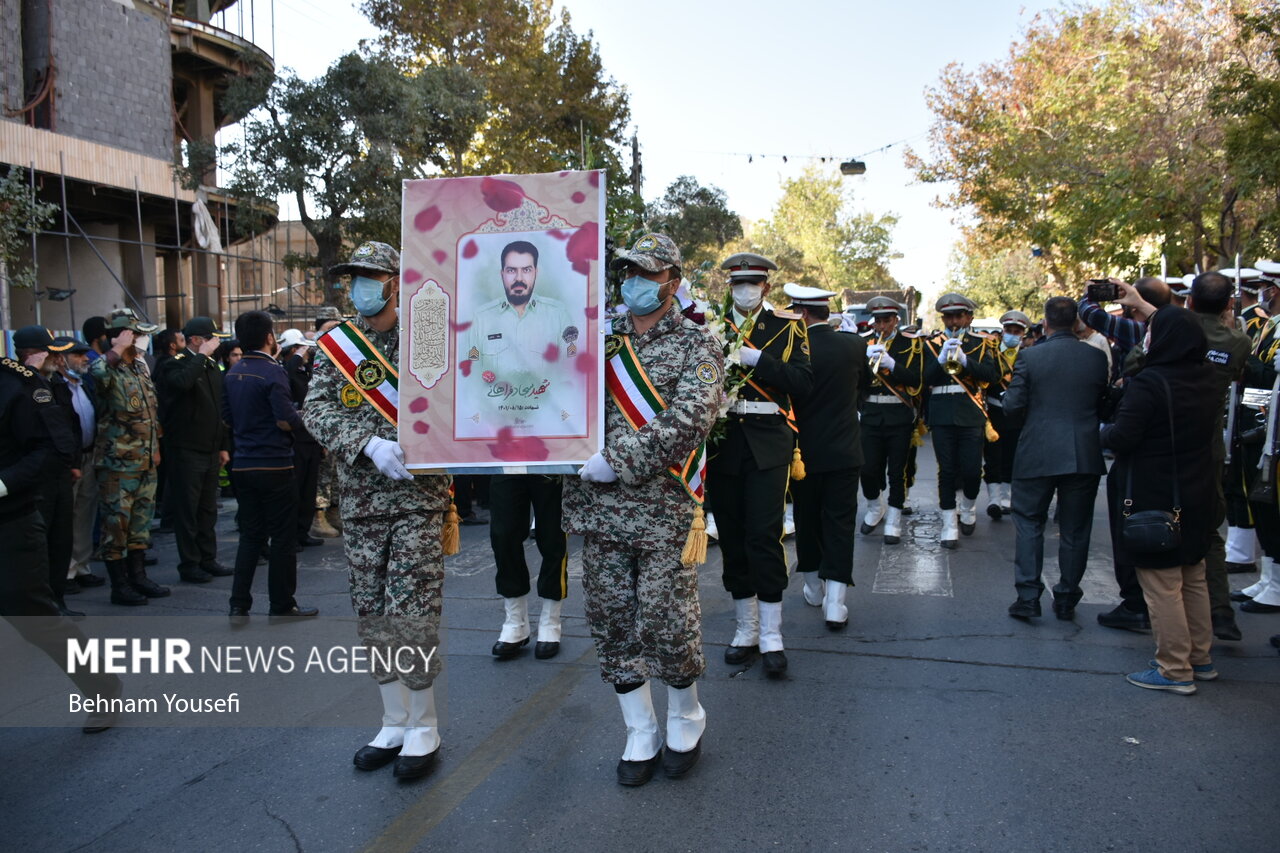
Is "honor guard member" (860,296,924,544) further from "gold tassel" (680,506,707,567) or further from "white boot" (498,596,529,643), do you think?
"gold tassel" (680,506,707,567)

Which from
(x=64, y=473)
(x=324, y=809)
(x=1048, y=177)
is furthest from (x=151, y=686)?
(x=1048, y=177)

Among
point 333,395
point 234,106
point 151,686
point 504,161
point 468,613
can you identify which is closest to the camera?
point 333,395

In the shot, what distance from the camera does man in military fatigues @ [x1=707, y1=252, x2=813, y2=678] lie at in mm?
5055

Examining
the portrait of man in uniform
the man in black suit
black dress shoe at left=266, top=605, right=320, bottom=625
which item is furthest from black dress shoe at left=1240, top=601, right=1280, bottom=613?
black dress shoe at left=266, top=605, right=320, bottom=625

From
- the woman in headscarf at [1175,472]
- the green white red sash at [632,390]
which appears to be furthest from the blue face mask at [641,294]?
the woman in headscarf at [1175,472]

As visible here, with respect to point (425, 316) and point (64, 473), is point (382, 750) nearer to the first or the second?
point (425, 316)

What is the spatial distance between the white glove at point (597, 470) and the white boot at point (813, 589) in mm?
3187

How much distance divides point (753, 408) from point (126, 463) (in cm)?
504

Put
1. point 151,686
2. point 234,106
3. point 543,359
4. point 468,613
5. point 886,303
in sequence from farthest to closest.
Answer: point 234,106 → point 886,303 → point 468,613 → point 151,686 → point 543,359

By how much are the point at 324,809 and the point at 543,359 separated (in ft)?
6.37

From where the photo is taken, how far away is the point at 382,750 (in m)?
4.11

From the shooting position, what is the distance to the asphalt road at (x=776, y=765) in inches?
137

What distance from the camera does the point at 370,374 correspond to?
4027 millimetres

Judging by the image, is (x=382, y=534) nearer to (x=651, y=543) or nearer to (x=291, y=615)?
(x=651, y=543)
